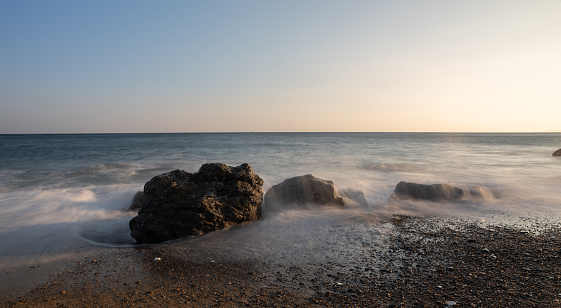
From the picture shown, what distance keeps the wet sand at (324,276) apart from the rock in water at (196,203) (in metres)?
0.45

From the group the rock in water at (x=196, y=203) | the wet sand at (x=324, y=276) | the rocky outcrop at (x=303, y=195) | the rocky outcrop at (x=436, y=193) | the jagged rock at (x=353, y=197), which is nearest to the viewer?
the wet sand at (x=324, y=276)

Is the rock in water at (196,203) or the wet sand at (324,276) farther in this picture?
the rock in water at (196,203)

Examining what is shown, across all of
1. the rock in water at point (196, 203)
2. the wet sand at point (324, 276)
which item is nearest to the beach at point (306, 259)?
the wet sand at point (324, 276)

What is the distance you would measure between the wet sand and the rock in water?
0.45m

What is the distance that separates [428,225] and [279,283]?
4073mm

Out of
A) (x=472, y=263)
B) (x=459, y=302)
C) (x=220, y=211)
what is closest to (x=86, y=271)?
(x=220, y=211)

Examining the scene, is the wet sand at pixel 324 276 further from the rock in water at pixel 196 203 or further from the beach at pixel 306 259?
the rock in water at pixel 196 203

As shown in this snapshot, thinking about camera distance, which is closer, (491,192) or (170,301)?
(170,301)

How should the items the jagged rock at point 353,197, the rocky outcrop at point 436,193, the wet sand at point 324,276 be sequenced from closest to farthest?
the wet sand at point 324,276
the jagged rock at point 353,197
the rocky outcrop at point 436,193

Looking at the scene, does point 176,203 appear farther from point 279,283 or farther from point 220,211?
point 279,283

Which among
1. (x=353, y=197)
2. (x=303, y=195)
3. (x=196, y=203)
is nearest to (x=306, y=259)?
(x=196, y=203)

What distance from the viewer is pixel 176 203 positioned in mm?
6586

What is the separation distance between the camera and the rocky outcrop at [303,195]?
8.39 meters

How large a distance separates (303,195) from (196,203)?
3098 millimetres
